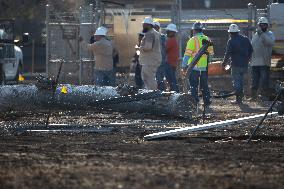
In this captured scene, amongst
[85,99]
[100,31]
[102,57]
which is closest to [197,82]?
[102,57]

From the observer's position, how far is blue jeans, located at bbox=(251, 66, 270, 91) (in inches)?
989

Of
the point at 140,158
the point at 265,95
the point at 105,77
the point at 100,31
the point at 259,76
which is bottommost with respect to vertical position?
the point at 265,95

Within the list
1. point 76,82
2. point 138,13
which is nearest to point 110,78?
point 76,82

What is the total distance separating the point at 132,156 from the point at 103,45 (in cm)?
1303

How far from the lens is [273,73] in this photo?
2639cm

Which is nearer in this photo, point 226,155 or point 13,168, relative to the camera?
point 13,168

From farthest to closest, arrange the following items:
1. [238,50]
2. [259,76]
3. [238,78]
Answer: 1. [259,76]
2. [238,78]
3. [238,50]

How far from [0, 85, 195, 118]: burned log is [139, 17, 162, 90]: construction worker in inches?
119

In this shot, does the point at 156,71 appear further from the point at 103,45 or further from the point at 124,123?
the point at 124,123

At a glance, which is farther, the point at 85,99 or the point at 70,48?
the point at 70,48

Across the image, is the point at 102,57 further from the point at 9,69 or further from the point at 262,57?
the point at 9,69

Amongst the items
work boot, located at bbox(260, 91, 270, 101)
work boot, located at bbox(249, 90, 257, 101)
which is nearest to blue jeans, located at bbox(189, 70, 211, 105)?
work boot, located at bbox(249, 90, 257, 101)

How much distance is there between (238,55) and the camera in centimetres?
2361

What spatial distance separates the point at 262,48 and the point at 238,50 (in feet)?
4.99
